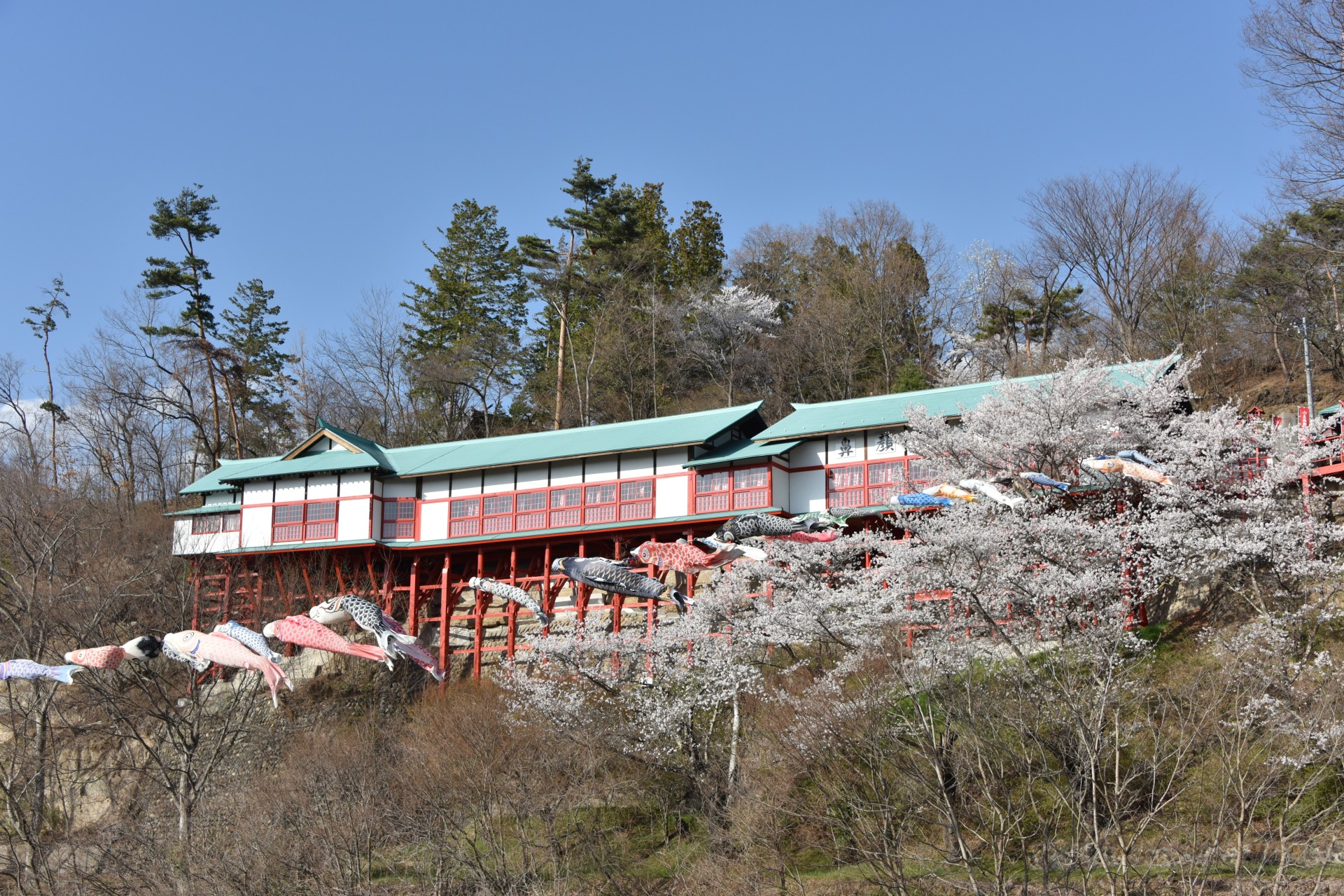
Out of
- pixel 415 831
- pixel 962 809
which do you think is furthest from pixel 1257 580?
pixel 415 831

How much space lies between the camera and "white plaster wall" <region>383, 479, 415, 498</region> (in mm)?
36125

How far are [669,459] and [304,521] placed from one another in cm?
1109

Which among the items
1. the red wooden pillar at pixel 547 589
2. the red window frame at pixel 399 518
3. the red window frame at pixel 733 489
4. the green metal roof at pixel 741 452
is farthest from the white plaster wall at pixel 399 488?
the red window frame at pixel 733 489

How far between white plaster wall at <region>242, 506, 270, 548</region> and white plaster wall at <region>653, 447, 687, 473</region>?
1185cm

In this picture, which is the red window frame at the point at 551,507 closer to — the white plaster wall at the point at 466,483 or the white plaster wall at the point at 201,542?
the white plaster wall at the point at 466,483

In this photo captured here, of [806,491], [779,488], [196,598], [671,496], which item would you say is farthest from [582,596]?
[196,598]

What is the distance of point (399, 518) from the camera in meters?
35.9

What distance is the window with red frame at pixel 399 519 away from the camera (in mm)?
35781

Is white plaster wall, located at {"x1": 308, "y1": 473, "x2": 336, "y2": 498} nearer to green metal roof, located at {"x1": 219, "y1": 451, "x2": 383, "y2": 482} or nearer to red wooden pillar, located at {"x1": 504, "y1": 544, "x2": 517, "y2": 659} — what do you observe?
green metal roof, located at {"x1": 219, "y1": 451, "x2": 383, "y2": 482}

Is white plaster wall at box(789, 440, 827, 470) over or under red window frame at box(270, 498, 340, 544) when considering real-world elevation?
over

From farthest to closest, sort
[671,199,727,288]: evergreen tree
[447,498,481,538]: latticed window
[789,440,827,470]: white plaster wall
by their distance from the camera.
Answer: [671,199,727,288]: evergreen tree < [447,498,481,538]: latticed window < [789,440,827,470]: white plaster wall

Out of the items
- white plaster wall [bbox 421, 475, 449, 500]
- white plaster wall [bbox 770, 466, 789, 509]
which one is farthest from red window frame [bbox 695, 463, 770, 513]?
white plaster wall [bbox 421, 475, 449, 500]

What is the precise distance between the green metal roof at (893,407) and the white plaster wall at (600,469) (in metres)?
4.16

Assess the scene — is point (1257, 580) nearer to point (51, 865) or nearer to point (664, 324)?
point (51, 865)
